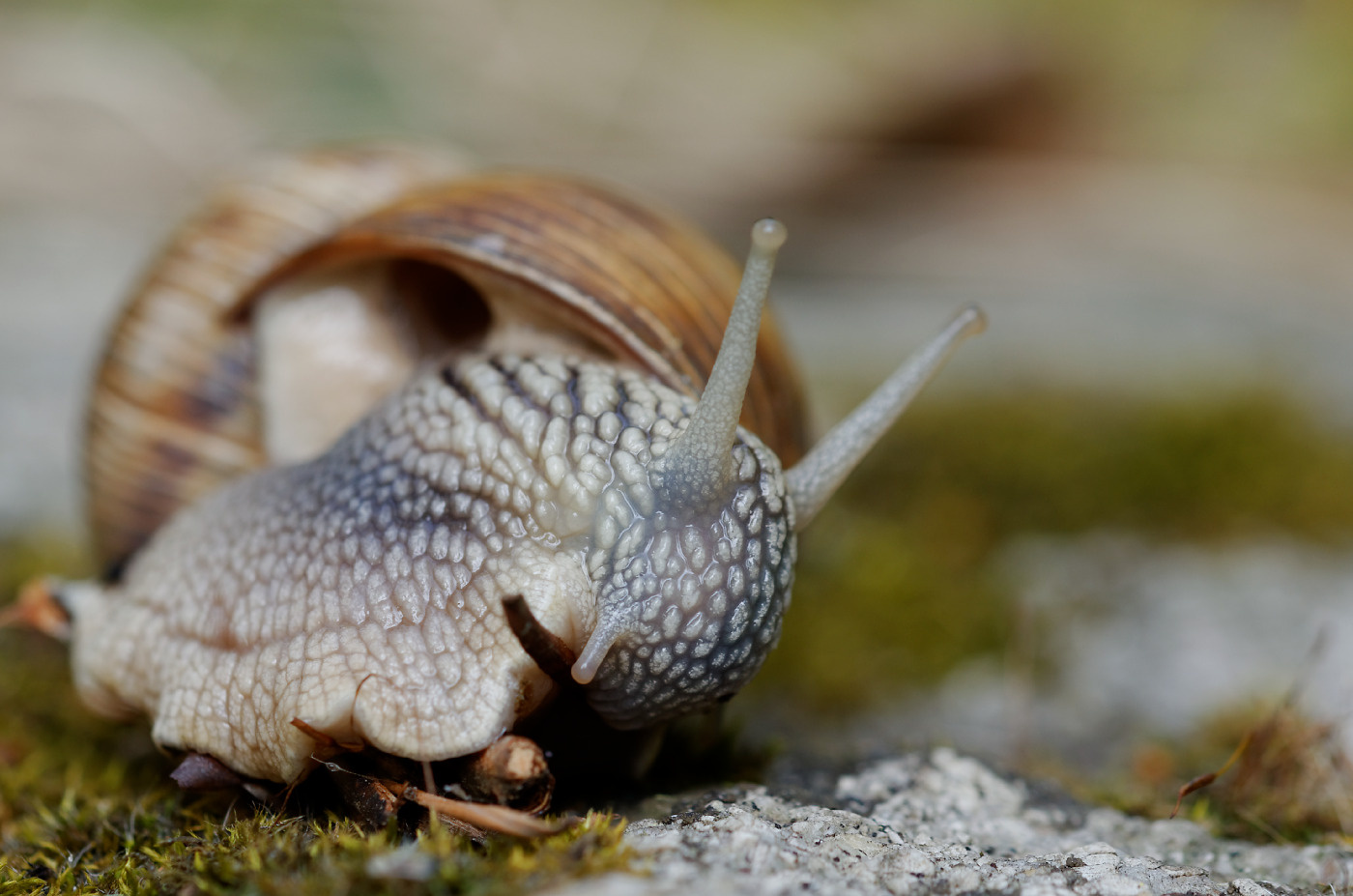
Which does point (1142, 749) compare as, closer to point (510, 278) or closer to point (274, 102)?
point (510, 278)

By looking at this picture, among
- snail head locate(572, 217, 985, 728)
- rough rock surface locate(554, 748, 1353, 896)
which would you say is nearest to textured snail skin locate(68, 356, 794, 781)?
snail head locate(572, 217, 985, 728)

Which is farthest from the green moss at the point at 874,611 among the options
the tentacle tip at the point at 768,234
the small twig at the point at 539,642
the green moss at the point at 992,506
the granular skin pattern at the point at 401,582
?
the tentacle tip at the point at 768,234

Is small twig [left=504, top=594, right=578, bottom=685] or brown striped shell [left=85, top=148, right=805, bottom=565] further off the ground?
brown striped shell [left=85, top=148, right=805, bottom=565]

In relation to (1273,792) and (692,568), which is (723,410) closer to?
(692,568)

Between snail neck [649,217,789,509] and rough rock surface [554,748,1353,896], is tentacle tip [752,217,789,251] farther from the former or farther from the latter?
rough rock surface [554,748,1353,896]

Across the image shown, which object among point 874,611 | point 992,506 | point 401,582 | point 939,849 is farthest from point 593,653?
point 992,506

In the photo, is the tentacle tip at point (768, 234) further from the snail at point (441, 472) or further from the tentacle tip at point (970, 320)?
the tentacle tip at point (970, 320)
